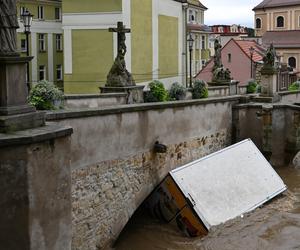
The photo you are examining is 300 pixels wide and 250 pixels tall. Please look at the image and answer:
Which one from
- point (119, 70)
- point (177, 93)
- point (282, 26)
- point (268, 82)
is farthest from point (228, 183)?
point (282, 26)

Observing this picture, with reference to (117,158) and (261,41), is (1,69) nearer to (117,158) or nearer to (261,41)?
(117,158)

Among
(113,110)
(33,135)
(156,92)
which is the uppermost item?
(156,92)

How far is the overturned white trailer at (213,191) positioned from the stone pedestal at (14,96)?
6014 mm

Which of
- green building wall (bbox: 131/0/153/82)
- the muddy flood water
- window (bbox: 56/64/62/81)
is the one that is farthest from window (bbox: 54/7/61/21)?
the muddy flood water

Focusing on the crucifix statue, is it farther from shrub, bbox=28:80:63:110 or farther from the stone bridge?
shrub, bbox=28:80:63:110

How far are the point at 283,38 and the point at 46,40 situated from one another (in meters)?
32.2

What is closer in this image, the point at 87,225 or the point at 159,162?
the point at 87,225

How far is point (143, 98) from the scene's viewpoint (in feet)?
51.4

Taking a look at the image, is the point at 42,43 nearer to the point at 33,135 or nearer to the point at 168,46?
the point at 168,46

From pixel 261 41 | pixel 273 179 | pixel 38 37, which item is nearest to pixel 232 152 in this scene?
pixel 273 179

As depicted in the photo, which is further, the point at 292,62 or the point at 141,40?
the point at 292,62

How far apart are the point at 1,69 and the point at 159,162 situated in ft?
21.5

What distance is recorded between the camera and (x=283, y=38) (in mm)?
61625

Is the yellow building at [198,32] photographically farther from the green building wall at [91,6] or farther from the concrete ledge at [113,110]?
the concrete ledge at [113,110]
